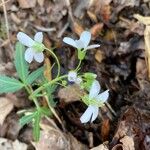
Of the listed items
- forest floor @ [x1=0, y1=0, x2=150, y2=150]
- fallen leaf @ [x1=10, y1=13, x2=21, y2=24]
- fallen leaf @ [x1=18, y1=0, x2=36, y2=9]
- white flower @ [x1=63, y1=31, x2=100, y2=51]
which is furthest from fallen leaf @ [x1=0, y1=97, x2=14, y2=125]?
white flower @ [x1=63, y1=31, x2=100, y2=51]

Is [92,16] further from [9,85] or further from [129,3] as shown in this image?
[9,85]

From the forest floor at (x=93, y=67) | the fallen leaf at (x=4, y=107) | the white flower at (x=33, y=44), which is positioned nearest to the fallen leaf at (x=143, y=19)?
the forest floor at (x=93, y=67)

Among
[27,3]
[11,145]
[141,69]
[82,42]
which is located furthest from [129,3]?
[11,145]

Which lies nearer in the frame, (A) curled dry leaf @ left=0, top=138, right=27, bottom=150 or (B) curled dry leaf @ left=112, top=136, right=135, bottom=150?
(B) curled dry leaf @ left=112, top=136, right=135, bottom=150

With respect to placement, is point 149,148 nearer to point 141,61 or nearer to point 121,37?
point 141,61

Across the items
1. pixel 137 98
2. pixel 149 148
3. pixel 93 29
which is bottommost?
pixel 149 148

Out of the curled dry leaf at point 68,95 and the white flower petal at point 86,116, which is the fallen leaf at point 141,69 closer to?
the curled dry leaf at point 68,95

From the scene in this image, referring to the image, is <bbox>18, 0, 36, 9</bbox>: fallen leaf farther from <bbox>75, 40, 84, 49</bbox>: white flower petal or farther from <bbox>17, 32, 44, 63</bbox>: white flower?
<bbox>75, 40, 84, 49</bbox>: white flower petal

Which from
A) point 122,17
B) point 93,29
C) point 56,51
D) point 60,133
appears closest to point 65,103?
point 60,133
